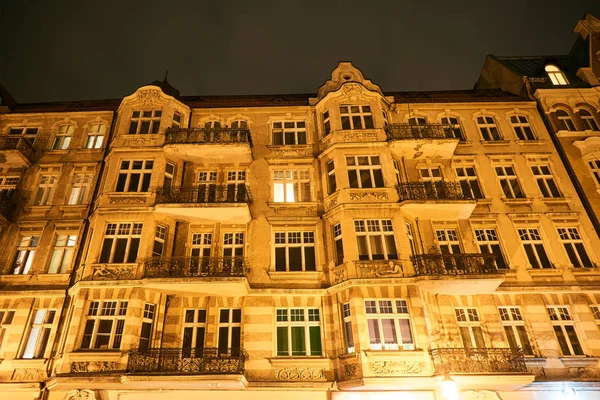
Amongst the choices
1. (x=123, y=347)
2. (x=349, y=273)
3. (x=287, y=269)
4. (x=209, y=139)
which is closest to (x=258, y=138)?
(x=209, y=139)

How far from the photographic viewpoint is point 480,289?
53.1 ft

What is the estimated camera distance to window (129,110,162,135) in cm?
2048

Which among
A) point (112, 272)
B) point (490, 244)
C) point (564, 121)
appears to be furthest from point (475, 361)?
point (564, 121)

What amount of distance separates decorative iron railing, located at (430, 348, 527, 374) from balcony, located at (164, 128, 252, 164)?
12.1 meters

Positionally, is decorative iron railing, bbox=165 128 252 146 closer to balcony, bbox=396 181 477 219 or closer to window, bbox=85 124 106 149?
window, bbox=85 124 106 149

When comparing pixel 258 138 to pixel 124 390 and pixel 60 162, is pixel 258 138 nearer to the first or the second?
pixel 60 162

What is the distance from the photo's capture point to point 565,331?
53.0ft

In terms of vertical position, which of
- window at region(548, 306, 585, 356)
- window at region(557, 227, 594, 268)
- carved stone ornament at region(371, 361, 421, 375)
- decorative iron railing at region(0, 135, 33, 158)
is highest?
decorative iron railing at region(0, 135, 33, 158)

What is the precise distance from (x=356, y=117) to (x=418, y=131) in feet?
10.4

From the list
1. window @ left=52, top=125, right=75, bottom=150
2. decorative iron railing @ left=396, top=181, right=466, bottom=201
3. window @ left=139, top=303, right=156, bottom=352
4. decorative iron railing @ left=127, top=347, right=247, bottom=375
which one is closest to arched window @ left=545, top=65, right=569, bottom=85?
decorative iron railing @ left=396, top=181, right=466, bottom=201

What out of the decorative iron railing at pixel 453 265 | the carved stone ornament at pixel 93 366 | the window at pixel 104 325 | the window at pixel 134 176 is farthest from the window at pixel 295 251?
the carved stone ornament at pixel 93 366

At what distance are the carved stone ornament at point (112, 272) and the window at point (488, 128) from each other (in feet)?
61.1

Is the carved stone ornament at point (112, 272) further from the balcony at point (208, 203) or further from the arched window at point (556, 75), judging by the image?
the arched window at point (556, 75)

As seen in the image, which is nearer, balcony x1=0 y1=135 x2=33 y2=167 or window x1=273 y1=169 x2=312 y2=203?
window x1=273 y1=169 x2=312 y2=203
